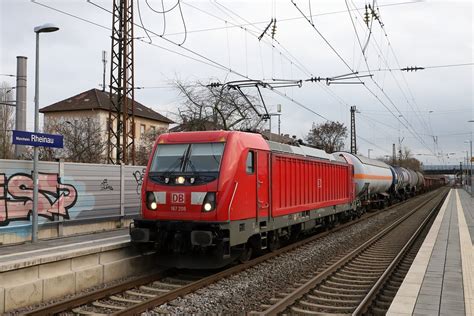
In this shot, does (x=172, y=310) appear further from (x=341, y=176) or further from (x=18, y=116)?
(x=341, y=176)

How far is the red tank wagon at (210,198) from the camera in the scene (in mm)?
9086

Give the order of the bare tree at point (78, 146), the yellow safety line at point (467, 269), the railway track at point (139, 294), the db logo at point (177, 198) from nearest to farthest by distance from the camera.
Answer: the yellow safety line at point (467, 269)
the railway track at point (139, 294)
the db logo at point (177, 198)
the bare tree at point (78, 146)

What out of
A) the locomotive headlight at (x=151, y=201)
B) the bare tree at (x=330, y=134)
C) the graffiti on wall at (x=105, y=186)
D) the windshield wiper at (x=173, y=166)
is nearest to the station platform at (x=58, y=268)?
the locomotive headlight at (x=151, y=201)

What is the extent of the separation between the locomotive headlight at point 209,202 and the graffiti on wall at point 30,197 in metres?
5.08

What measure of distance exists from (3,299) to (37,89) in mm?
5735

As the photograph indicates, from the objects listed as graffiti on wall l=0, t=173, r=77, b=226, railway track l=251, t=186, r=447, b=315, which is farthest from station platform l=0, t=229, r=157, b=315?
railway track l=251, t=186, r=447, b=315

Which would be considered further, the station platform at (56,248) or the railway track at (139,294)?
the station platform at (56,248)

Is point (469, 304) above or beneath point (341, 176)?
beneath

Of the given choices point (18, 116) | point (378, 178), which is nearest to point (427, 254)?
point (18, 116)

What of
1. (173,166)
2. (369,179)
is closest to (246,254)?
(173,166)

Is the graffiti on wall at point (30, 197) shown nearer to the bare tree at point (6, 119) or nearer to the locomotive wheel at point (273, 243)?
the locomotive wheel at point (273, 243)

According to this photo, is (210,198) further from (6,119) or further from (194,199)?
(6,119)

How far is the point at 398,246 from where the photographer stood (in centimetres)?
Answer: 1450

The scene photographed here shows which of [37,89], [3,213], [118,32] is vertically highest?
[118,32]
